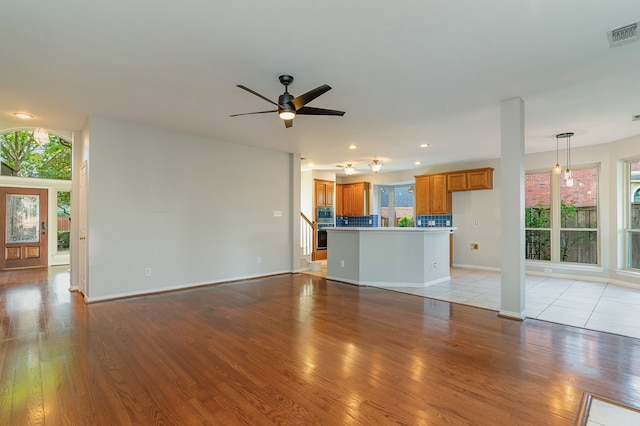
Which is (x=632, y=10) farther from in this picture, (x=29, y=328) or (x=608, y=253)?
(x=29, y=328)

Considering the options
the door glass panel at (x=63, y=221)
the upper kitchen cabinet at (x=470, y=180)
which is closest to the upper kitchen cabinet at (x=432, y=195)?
the upper kitchen cabinet at (x=470, y=180)

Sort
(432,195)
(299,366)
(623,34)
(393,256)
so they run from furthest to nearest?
(432,195) < (393,256) < (299,366) < (623,34)

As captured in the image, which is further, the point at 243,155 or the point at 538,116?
the point at 243,155

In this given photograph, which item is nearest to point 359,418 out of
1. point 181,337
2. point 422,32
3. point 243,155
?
point 181,337

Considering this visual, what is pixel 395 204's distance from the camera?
10.4 meters

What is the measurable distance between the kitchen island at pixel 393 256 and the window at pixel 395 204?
4065 mm

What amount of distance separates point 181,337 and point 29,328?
6.23ft

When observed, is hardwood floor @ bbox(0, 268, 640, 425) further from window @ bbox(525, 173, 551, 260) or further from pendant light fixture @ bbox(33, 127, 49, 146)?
window @ bbox(525, 173, 551, 260)

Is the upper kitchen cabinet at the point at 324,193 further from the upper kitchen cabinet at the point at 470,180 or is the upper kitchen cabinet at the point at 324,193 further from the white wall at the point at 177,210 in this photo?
the upper kitchen cabinet at the point at 470,180

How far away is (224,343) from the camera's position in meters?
3.10

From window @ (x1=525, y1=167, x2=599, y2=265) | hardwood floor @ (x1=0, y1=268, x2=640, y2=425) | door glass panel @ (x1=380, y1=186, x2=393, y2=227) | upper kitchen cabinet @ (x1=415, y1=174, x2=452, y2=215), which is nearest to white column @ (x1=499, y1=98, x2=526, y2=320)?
hardwood floor @ (x1=0, y1=268, x2=640, y2=425)

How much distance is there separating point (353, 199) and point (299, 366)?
26.5 ft

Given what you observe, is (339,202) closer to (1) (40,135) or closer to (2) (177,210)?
(2) (177,210)

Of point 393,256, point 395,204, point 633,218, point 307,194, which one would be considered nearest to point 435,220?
point 395,204
